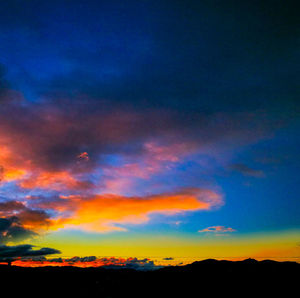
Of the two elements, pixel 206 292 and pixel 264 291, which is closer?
pixel 264 291

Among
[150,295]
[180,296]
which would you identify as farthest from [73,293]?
[180,296]

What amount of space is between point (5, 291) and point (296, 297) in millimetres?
194399

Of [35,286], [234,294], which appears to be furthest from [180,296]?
[35,286]

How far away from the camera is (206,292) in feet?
625

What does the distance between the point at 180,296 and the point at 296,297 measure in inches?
3052

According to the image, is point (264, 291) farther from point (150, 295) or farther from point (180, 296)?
point (150, 295)

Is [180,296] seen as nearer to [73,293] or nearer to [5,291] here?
[73,293]

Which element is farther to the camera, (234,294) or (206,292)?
(206,292)

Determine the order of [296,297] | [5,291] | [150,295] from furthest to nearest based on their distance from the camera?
[150,295], [5,291], [296,297]

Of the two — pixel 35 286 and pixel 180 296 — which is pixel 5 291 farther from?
pixel 180 296

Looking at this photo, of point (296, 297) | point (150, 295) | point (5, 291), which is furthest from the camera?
point (150, 295)

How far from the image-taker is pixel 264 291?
177125 millimetres

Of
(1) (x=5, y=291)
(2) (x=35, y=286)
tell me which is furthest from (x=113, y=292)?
(1) (x=5, y=291)

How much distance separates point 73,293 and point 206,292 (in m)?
100.0
